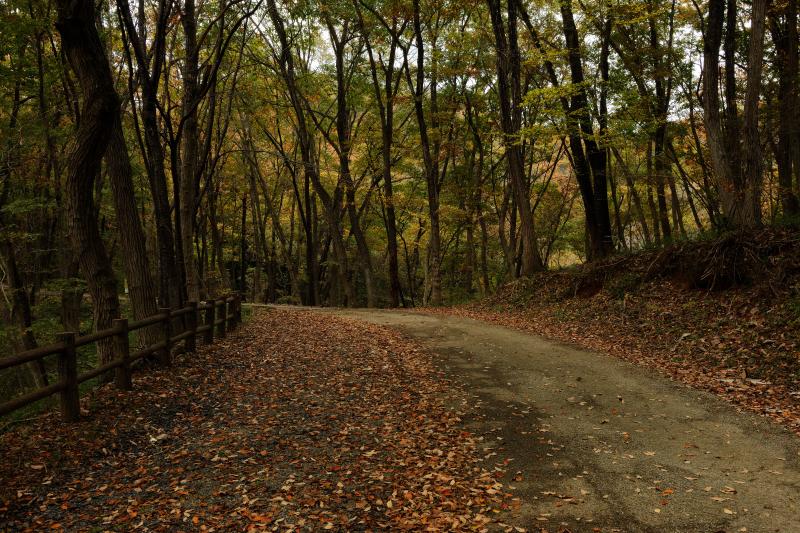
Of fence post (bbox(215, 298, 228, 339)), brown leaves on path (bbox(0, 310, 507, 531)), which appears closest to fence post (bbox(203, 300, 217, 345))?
fence post (bbox(215, 298, 228, 339))

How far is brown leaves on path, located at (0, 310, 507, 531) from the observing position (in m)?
4.83

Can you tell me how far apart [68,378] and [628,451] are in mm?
7055

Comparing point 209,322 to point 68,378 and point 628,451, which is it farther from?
point 628,451

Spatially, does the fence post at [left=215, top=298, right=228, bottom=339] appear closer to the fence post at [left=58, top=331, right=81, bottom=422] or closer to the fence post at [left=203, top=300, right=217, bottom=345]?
the fence post at [left=203, top=300, right=217, bottom=345]

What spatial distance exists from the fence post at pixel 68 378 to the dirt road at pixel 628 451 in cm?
529

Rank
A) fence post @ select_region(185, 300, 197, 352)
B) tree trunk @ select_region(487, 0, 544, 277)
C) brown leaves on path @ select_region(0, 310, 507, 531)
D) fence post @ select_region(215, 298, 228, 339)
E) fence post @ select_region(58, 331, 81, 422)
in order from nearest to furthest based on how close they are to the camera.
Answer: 1. brown leaves on path @ select_region(0, 310, 507, 531)
2. fence post @ select_region(58, 331, 81, 422)
3. fence post @ select_region(185, 300, 197, 352)
4. fence post @ select_region(215, 298, 228, 339)
5. tree trunk @ select_region(487, 0, 544, 277)

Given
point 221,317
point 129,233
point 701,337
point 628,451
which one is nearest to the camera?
point 628,451

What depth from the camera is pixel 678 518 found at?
4.52 metres

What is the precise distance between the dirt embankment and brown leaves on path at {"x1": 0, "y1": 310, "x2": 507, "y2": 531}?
4.39 metres

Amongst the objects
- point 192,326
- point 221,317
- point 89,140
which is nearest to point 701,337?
point 192,326

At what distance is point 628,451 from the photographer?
5.92 meters

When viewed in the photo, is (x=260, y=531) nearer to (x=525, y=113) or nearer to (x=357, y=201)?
(x=525, y=113)

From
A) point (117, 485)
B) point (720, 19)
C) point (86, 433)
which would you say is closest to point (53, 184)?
point (86, 433)

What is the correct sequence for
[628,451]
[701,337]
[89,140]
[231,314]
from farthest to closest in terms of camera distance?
[231,314], [701,337], [89,140], [628,451]
